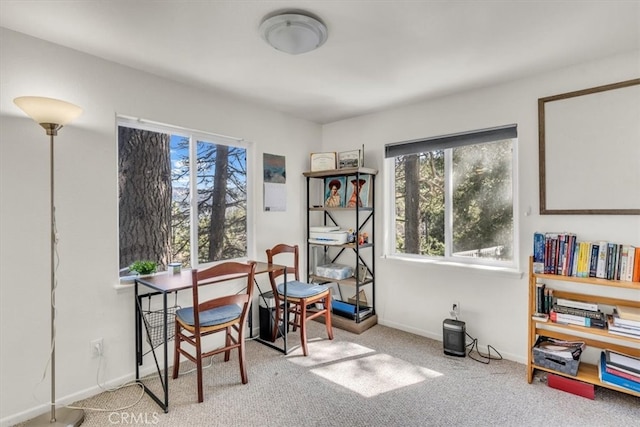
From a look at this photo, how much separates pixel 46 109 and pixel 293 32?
1.47 metres

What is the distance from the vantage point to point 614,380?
6.70 feet

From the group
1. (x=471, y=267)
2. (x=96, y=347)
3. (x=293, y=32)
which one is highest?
(x=293, y=32)

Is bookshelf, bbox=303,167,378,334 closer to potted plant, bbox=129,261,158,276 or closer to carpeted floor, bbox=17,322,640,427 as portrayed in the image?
carpeted floor, bbox=17,322,640,427

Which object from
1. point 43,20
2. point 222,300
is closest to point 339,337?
point 222,300

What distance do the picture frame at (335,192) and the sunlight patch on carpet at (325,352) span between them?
4.84 ft

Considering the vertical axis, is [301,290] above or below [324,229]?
below

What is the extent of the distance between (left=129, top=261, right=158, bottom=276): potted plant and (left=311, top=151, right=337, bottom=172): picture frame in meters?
1.97

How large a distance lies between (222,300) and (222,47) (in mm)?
1724

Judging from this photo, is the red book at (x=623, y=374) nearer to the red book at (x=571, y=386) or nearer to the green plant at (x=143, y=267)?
the red book at (x=571, y=386)

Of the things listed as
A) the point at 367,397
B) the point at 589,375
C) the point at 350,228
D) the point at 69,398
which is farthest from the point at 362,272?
the point at 69,398

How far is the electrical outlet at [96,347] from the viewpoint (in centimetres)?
221

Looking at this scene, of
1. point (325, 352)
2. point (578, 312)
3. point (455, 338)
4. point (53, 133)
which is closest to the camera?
point (53, 133)

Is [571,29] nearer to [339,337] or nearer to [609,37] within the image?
[609,37]

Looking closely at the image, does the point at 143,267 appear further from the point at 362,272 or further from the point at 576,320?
the point at 576,320
